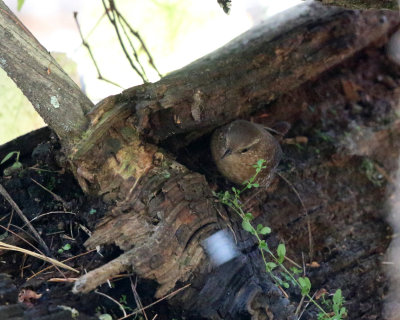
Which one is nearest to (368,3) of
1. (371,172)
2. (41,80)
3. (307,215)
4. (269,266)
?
(371,172)

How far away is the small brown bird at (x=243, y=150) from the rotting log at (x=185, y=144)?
0.34ft

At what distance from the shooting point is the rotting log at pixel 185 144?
6.35 feet

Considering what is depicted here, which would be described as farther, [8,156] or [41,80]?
[8,156]

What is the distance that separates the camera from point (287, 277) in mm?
2078

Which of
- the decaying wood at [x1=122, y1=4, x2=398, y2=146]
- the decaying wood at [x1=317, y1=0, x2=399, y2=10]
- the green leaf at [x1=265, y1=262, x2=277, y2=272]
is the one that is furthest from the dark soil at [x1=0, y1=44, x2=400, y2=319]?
the decaying wood at [x1=317, y1=0, x2=399, y2=10]

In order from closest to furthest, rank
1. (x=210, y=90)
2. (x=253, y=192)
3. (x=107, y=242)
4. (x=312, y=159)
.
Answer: (x=107, y=242), (x=210, y=90), (x=253, y=192), (x=312, y=159)

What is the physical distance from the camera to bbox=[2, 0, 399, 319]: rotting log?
6.35ft

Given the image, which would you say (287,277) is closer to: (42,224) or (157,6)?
(42,224)

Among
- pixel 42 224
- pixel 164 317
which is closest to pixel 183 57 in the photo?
pixel 42 224

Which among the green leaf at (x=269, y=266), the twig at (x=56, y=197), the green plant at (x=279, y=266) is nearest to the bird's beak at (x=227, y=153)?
the green plant at (x=279, y=266)

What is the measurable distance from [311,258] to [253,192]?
0.48 metres

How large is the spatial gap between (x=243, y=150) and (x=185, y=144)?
16.4 inches

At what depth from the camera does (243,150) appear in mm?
2805

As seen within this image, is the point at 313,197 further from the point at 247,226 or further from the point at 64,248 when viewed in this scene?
the point at 64,248
